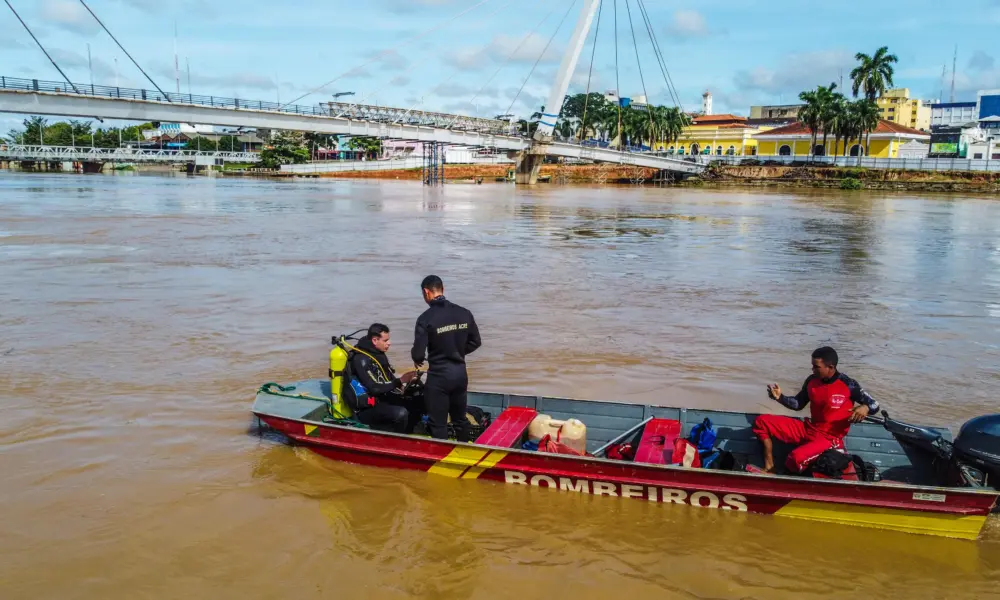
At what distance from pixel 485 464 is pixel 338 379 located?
5.82 ft

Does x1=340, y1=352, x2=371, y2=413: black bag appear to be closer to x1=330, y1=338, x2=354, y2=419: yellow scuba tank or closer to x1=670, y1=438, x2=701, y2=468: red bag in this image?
x1=330, y1=338, x2=354, y2=419: yellow scuba tank

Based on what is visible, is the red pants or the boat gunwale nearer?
the boat gunwale

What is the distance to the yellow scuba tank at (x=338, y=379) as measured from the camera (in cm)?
751

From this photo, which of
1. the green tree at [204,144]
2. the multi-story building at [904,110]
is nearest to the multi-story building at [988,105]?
the multi-story building at [904,110]

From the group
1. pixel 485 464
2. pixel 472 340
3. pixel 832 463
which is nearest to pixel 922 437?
pixel 832 463

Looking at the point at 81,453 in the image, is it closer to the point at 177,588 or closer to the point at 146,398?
the point at 146,398

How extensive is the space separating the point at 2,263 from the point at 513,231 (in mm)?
18261

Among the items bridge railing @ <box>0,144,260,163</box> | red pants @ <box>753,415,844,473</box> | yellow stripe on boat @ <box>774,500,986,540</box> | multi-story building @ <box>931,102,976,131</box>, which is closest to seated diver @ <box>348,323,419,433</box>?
red pants @ <box>753,415,844,473</box>

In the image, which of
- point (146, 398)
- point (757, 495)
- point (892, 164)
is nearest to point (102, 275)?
point (146, 398)

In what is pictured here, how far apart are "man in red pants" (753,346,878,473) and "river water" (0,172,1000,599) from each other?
65 cm

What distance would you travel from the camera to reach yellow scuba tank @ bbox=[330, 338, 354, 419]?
751cm

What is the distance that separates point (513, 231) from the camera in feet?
104

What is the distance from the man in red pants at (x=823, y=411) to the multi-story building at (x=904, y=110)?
124346 mm

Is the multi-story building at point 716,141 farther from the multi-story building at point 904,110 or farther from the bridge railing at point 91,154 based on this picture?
the bridge railing at point 91,154
